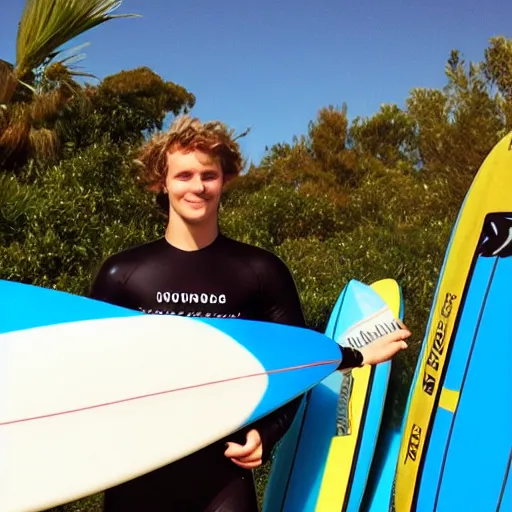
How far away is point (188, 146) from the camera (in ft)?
5.42

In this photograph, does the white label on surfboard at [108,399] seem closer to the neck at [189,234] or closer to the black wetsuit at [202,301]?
the black wetsuit at [202,301]

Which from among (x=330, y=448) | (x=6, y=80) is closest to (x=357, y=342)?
(x=330, y=448)

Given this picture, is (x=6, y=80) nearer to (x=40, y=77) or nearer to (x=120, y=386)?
(x=40, y=77)

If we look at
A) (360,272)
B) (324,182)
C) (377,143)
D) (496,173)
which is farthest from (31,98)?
(377,143)

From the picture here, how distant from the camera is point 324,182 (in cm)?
1236

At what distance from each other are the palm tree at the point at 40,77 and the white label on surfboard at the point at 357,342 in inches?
153

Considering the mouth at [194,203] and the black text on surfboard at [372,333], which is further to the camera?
the black text on surfboard at [372,333]

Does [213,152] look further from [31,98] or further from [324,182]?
[324,182]

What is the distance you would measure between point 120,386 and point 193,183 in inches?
22.3

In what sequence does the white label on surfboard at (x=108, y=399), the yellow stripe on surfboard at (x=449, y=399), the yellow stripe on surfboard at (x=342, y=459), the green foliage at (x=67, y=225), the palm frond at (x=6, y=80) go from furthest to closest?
the palm frond at (x=6, y=80) → the green foliage at (x=67, y=225) → the yellow stripe on surfboard at (x=342, y=459) → the yellow stripe on surfboard at (x=449, y=399) → the white label on surfboard at (x=108, y=399)

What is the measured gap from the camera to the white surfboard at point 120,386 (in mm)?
1588

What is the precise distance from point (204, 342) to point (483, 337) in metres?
0.74

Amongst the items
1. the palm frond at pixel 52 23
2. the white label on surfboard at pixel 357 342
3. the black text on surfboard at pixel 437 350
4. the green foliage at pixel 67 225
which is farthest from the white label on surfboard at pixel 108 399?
the palm frond at pixel 52 23

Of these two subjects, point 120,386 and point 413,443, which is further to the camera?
point 413,443
